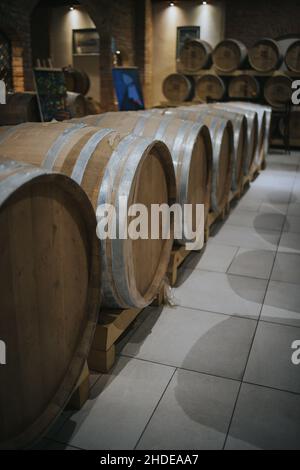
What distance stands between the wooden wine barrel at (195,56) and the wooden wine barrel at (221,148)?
6.34 m

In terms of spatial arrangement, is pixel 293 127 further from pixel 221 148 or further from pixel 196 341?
pixel 196 341

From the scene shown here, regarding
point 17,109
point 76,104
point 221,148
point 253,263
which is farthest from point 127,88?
point 253,263

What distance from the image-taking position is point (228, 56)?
1016cm

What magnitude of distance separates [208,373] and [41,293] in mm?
1133

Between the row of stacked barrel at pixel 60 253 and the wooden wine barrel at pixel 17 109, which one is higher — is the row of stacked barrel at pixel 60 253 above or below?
below

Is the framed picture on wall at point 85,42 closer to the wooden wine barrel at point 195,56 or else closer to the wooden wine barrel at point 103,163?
the wooden wine barrel at point 195,56

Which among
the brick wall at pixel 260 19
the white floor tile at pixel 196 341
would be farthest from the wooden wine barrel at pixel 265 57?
the white floor tile at pixel 196 341

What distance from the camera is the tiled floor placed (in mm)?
1877

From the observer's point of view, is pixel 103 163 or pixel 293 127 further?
pixel 293 127

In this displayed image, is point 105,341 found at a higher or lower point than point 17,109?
lower

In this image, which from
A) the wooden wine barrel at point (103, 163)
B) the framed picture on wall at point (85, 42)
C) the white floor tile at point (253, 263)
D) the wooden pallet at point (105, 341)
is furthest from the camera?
the framed picture on wall at point (85, 42)

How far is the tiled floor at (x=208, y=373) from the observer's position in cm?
188

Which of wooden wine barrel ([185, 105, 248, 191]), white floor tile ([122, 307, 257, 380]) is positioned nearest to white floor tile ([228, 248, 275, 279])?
white floor tile ([122, 307, 257, 380])
